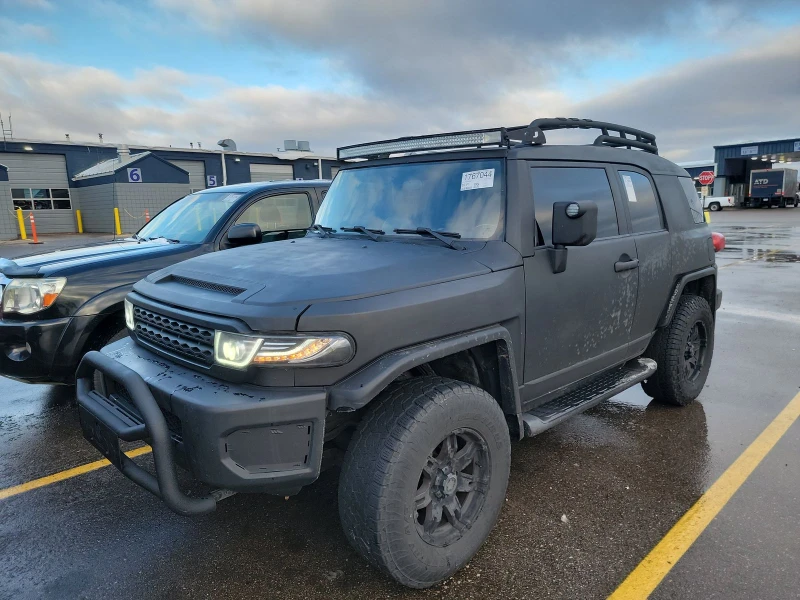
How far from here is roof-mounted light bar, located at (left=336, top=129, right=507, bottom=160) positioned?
10.2 ft

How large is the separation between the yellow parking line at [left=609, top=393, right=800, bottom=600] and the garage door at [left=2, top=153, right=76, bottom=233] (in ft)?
103

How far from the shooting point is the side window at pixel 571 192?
3.09 meters

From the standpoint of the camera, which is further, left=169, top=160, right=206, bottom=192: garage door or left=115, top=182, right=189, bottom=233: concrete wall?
left=169, top=160, right=206, bottom=192: garage door

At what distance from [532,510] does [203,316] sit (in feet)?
6.67

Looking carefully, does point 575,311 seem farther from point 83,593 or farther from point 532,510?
point 83,593

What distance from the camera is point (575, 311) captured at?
10.5 ft

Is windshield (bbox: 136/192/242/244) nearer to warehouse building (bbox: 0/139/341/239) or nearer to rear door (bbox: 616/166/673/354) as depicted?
rear door (bbox: 616/166/673/354)

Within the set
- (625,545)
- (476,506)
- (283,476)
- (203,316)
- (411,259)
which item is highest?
(411,259)

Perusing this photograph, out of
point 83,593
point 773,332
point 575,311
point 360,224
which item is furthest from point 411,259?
point 773,332

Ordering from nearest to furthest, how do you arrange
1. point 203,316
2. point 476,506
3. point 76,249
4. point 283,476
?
1. point 283,476
2. point 203,316
3. point 476,506
4. point 76,249

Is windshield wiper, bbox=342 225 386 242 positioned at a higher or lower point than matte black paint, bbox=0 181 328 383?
higher

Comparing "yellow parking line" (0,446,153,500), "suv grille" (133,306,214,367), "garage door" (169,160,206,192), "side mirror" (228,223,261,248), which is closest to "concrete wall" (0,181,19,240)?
"garage door" (169,160,206,192)

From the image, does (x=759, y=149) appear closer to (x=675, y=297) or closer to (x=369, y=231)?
(x=675, y=297)

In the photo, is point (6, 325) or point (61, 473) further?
point (6, 325)
